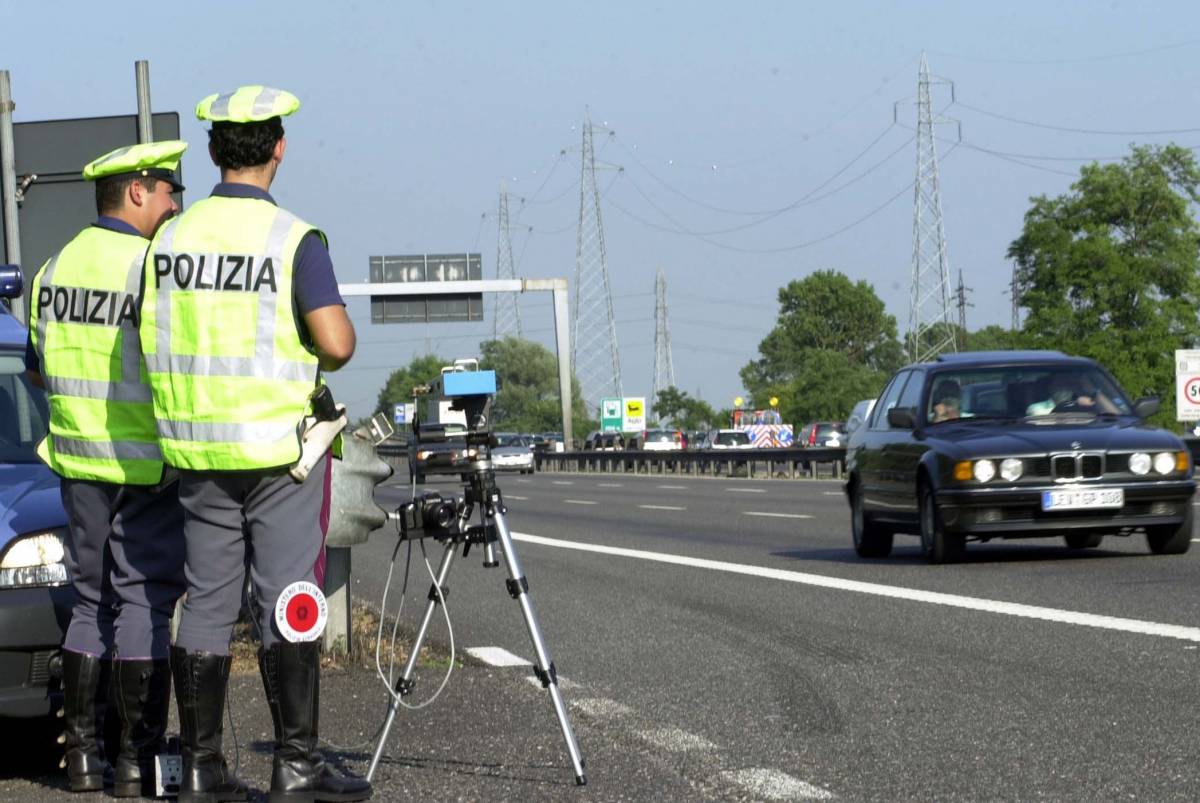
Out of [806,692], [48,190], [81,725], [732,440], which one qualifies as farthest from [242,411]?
[732,440]

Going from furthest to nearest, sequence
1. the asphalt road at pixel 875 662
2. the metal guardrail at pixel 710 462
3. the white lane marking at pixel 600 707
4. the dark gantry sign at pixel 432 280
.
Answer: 1. the dark gantry sign at pixel 432 280
2. the metal guardrail at pixel 710 462
3. the white lane marking at pixel 600 707
4. the asphalt road at pixel 875 662

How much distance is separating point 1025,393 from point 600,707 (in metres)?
8.61

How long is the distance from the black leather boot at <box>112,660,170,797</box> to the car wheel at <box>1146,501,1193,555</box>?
10.0 metres

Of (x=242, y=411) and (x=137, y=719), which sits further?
(x=137, y=719)

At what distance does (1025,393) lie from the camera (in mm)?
15945

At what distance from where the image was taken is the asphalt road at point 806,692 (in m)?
6.35

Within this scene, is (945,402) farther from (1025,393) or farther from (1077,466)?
(1077,466)

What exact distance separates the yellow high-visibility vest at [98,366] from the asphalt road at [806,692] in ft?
3.41

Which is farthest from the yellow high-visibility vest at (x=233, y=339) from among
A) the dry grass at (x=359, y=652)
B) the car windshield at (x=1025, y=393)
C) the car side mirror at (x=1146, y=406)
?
the car windshield at (x=1025, y=393)

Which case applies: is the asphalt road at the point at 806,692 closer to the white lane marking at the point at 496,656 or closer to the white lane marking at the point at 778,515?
the white lane marking at the point at 496,656

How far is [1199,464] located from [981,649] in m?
25.2

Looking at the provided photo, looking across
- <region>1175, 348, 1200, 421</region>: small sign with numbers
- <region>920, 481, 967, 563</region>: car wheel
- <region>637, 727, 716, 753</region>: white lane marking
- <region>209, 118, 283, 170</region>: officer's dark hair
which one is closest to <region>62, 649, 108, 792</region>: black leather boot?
<region>209, 118, 283, 170</region>: officer's dark hair

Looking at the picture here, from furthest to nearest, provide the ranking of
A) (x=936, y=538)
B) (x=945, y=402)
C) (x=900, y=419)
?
(x=945, y=402) → (x=900, y=419) → (x=936, y=538)

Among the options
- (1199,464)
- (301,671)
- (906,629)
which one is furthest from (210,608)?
(1199,464)
